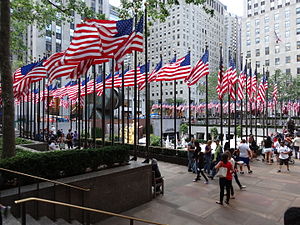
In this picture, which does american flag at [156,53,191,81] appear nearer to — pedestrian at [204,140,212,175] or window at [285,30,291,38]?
pedestrian at [204,140,212,175]

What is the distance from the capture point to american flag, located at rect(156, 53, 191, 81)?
13.6 metres

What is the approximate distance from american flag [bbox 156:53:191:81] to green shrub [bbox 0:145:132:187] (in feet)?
22.4

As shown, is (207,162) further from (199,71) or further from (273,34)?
(273,34)

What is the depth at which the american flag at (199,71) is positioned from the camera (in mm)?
13633

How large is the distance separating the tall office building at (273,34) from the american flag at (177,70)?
68413 millimetres

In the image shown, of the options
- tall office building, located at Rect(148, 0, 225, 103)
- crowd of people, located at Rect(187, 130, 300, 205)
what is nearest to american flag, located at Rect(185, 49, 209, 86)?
crowd of people, located at Rect(187, 130, 300, 205)

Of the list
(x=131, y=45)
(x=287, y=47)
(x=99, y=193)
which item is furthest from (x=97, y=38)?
(x=287, y=47)

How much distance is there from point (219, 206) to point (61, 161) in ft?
17.8

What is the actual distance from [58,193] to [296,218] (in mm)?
5699

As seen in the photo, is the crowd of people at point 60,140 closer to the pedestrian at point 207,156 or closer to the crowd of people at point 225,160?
the crowd of people at point 225,160

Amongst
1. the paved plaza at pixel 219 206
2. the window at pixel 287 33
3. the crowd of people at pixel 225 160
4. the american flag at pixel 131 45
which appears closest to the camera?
the paved plaza at pixel 219 206

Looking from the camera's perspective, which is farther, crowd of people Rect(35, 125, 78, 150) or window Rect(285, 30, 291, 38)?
window Rect(285, 30, 291, 38)

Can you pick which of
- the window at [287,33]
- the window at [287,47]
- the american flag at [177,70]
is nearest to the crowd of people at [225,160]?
the american flag at [177,70]

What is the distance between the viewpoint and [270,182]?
10383 millimetres
